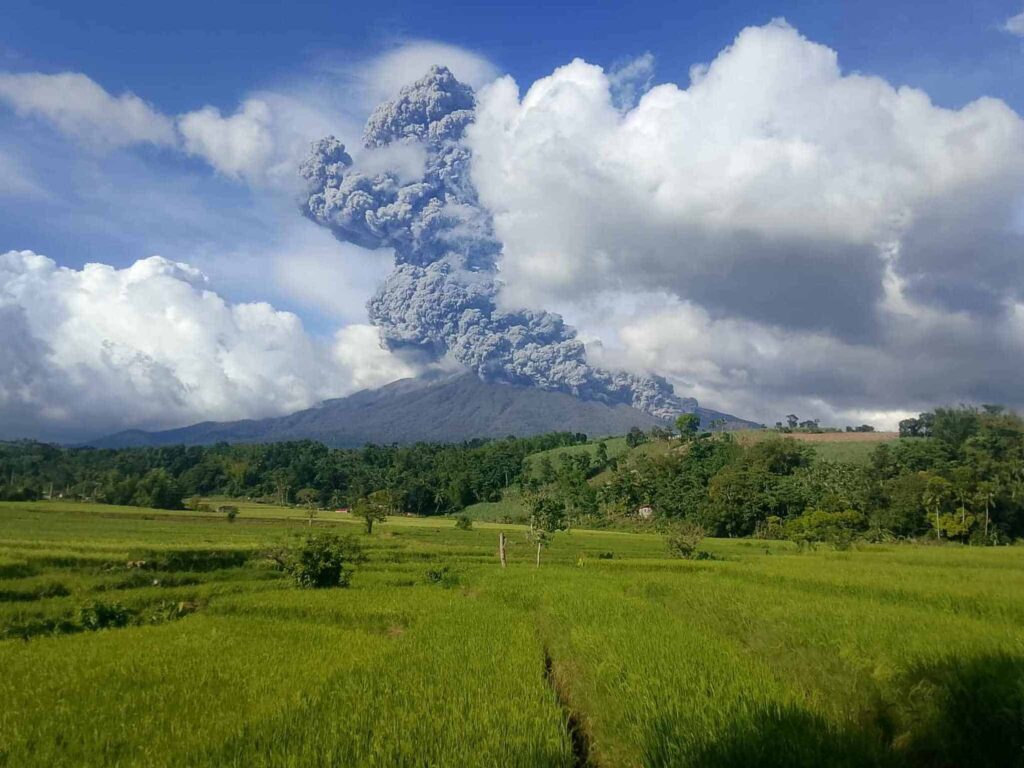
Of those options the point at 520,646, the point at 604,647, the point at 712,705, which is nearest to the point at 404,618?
the point at 520,646

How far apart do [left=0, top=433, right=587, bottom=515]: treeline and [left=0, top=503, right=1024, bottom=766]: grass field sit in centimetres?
11730

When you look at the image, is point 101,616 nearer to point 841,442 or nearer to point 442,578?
point 442,578

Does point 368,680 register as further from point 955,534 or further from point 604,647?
point 955,534

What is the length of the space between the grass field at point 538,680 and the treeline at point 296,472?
117296 millimetres

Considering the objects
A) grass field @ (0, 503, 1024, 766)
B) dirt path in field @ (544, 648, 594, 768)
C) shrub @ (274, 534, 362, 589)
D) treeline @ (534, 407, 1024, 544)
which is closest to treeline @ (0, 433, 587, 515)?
treeline @ (534, 407, 1024, 544)

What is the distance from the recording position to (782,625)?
12742mm

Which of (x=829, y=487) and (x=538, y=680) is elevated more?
(x=538, y=680)

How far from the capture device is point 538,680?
989 centimetres

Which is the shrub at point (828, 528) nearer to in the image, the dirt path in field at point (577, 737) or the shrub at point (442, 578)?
the shrub at point (442, 578)

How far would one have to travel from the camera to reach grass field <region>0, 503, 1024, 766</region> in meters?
7.07

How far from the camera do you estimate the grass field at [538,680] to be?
7070 millimetres

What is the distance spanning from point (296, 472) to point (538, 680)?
14964 cm

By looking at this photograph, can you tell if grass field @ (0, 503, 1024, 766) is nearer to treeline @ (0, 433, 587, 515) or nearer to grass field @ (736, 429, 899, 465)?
grass field @ (736, 429, 899, 465)

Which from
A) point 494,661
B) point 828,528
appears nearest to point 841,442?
point 828,528
